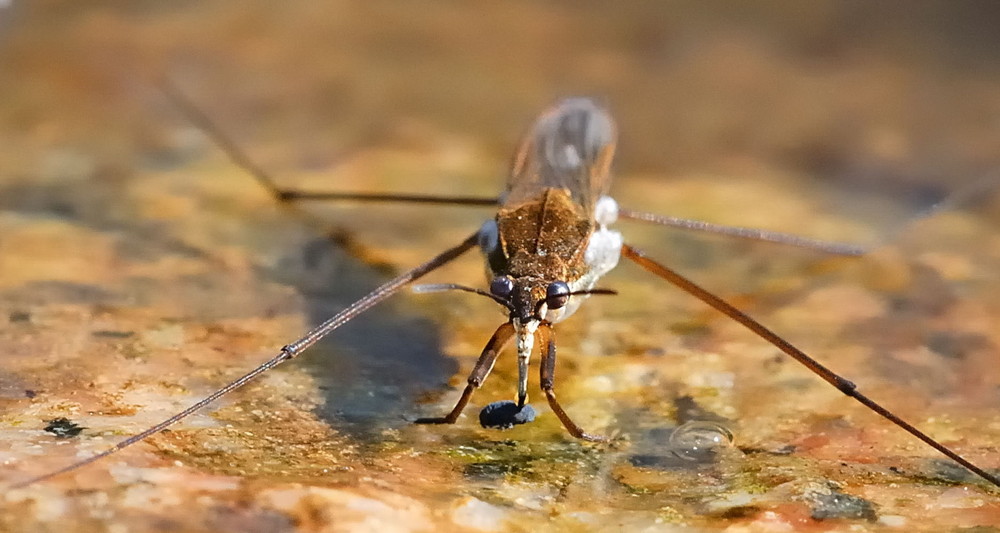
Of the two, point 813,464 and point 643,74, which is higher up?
point 643,74

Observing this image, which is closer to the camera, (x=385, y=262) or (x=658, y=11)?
(x=385, y=262)

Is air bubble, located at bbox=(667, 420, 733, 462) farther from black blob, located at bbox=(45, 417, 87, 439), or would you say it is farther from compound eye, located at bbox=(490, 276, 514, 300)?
black blob, located at bbox=(45, 417, 87, 439)

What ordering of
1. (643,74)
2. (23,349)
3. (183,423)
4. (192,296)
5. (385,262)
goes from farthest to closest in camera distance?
1. (643,74)
2. (385,262)
3. (192,296)
4. (23,349)
5. (183,423)

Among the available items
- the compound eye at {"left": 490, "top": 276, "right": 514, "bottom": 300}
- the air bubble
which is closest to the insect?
the compound eye at {"left": 490, "top": 276, "right": 514, "bottom": 300}

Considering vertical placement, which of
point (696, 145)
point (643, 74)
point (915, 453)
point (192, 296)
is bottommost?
point (192, 296)

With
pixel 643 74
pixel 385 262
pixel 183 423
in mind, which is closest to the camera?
pixel 183 423

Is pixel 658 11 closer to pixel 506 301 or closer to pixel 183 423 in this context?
pixel 506 301

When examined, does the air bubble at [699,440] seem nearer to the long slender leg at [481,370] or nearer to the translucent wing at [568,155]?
the long slender leg at [481,370]

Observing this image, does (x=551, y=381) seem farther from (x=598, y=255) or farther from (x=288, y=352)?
(x=288, y=352)

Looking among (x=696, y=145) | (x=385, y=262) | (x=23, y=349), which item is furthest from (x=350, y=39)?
(x=23, y=349)
